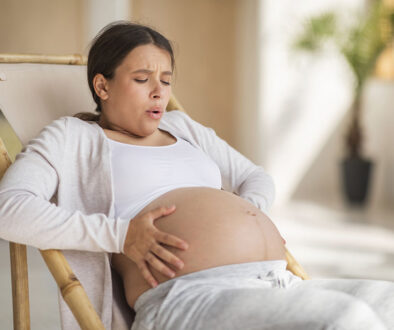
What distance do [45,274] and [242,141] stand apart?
277 centimetres

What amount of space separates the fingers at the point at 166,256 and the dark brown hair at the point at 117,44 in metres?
0.43

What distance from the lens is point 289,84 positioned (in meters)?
4.54

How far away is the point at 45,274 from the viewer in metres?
2.63

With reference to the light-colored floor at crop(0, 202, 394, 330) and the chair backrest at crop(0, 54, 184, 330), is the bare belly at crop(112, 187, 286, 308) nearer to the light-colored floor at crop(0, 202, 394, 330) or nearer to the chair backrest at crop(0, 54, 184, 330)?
the chair backrest at crop(0, 54, 184, 330)

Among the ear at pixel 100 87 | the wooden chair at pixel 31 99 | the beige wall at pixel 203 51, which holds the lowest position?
the beige wall at pixel 203 51

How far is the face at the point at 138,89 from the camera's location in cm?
129

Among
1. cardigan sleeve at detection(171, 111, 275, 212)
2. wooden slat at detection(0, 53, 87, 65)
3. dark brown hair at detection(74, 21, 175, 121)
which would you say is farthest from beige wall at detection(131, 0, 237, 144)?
dark brown hair at detection(74, 21, 175, 121)

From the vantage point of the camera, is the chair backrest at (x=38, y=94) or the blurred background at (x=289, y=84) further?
the blurred background at (x=289, y=84)

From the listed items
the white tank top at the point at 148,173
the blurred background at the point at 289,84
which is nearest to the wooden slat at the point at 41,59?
the white tank top at the point at 148,173

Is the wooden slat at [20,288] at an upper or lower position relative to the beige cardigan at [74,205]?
lower

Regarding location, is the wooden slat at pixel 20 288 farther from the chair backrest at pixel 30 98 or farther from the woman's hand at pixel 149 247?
the woman's hand at pixel 149 247

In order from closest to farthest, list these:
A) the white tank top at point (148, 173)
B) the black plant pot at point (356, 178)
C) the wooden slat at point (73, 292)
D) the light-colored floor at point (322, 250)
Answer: the wooden slat at point (73, 292) < the white tank top at point (148, 173) < the light-colored floor at point (322, 250) < the black plant pot at point (356, 178)

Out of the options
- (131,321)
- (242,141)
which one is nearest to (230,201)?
(131,321)

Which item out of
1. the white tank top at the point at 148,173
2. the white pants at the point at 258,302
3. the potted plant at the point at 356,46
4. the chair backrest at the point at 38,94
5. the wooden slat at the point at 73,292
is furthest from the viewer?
the potted plant at the point at 356,46
